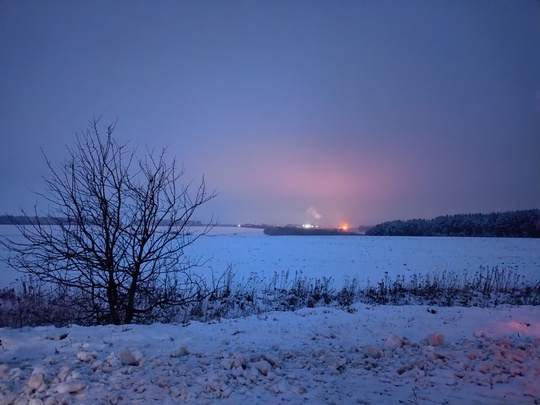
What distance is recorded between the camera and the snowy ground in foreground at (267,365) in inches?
129

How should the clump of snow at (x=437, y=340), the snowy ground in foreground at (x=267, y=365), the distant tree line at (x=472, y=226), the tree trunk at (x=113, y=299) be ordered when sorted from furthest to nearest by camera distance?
the distant tree line at (x=472, y=226)
the tree trunk at (x=113, y=299)
the clump of snow at (x=437, y=340)
the snowy ground in foreground at (x=267, y=365)

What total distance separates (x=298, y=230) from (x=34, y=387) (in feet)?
279

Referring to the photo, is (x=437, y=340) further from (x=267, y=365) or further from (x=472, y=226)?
(x=472, y=226)

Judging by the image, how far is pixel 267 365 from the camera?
3.82 m

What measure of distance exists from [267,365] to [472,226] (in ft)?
211

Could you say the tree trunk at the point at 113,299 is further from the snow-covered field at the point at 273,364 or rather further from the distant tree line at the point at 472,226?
the distant tree line at the point at 472,226

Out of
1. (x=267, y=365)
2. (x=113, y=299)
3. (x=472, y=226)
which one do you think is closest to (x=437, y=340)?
(x=267, y=365)

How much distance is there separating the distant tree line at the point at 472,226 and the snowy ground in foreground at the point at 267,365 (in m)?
42.7

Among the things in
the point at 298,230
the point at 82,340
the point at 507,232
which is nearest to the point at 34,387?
the point at 82,340

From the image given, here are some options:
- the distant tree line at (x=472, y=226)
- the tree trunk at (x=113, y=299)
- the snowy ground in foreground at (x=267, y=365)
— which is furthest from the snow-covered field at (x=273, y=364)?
the distant tree line at (x=472, y=226)

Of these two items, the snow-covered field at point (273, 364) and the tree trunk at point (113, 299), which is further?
the tree trunk at point (113, 299)

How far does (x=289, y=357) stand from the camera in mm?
4367

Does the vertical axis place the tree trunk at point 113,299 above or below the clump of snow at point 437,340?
above

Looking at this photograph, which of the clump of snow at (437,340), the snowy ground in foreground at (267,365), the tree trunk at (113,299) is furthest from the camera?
the tree trunk at (113,299)
